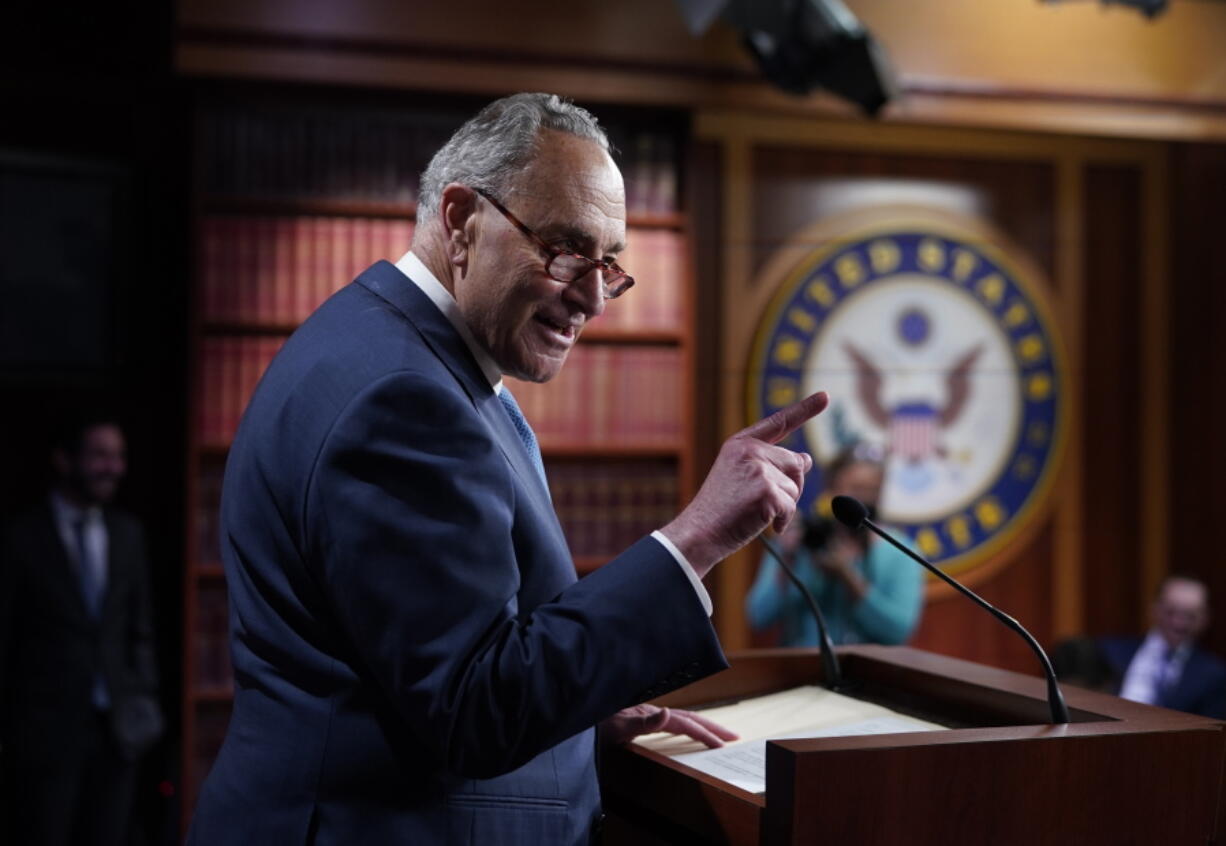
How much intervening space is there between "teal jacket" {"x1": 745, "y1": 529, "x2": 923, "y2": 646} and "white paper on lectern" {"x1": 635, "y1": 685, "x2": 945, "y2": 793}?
6.49ft

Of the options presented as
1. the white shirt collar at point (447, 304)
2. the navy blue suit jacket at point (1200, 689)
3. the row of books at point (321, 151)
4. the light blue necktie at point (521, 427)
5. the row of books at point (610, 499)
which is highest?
the row of books at point (321, 151)

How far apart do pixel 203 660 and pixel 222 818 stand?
293cm

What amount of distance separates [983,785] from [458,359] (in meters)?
0.59

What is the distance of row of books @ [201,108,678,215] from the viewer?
4.06 m

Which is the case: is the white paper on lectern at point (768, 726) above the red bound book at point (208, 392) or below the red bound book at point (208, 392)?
below

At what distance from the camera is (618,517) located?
4.37 m

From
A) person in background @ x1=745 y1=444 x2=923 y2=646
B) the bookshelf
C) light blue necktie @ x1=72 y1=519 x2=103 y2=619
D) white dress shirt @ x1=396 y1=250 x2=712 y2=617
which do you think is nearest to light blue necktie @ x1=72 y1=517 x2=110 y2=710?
light blue necktie @ x1=72 y1=519 x2=103 y2=619

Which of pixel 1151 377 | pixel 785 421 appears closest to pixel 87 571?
pixel 785 421

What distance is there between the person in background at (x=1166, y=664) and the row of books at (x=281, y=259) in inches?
70.6

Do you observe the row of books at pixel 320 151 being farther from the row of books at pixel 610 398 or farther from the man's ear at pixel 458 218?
the man's ear at pixel 458 218

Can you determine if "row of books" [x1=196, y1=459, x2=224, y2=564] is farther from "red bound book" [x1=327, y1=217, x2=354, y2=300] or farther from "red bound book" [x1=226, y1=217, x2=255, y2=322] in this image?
"red bound book" [x1=327, y1=217, x2=354, y2=300]

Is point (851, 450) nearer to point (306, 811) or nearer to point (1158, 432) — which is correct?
point (1158, 432)

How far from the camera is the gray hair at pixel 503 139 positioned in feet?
4.24

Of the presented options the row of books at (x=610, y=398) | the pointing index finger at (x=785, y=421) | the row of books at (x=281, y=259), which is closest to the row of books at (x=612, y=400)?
the row of books at (x=610, y=398)
